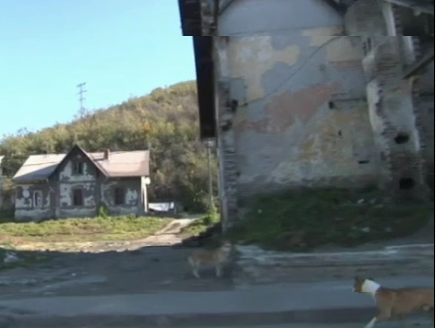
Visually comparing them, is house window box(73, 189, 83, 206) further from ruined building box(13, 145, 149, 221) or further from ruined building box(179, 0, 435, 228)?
ruined building box(179, 0, 435, 228)

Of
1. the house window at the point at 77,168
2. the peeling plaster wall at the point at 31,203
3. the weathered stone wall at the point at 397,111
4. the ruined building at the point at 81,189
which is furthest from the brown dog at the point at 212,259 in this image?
the peeling plaster wall at the point at 31,203

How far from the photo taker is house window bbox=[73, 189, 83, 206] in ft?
168

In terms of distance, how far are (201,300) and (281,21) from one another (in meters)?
9.99

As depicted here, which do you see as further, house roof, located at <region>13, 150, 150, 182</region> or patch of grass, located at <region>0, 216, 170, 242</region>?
house roof, located at <region>13, 150, 150, 182</region>

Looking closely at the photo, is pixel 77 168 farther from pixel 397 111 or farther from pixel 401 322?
pixel 401 322

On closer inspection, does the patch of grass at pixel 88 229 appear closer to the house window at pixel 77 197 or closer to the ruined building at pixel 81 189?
the ruined building at pixel 81 189

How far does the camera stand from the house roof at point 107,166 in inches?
2055

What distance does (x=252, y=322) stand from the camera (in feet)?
25.5

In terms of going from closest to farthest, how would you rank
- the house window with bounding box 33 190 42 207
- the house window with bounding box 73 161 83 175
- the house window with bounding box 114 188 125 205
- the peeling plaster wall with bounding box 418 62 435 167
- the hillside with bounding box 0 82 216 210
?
the peeling plaster wall with bounding box 418 62 435 167 < the house window with bounding box 114 188 125 205 < the house window with bounding box 73 161 83 175 < the house window with bounding box 33 190 42 207 < the hillside with bounding box 0 82 216 210

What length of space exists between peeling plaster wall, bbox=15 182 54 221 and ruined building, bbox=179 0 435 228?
37864 mm

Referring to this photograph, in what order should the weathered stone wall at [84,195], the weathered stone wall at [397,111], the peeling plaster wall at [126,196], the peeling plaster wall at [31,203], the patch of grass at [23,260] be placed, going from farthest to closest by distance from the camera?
the peeling plaster wall at [31,203]
the weathered stone wall at [84,195]
the peeling plaster wall at [126,196]
the patch of grass at [23,260]
the weathered stone wall at [397,111]

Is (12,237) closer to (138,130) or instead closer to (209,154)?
(209,154)

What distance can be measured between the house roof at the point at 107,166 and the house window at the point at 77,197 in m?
2.48

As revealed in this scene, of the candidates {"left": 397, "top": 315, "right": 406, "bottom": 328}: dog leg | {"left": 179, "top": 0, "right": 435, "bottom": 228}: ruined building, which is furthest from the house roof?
{"left": 397, "top": 315, "right": 406, "bottom": 328}: dog leg
